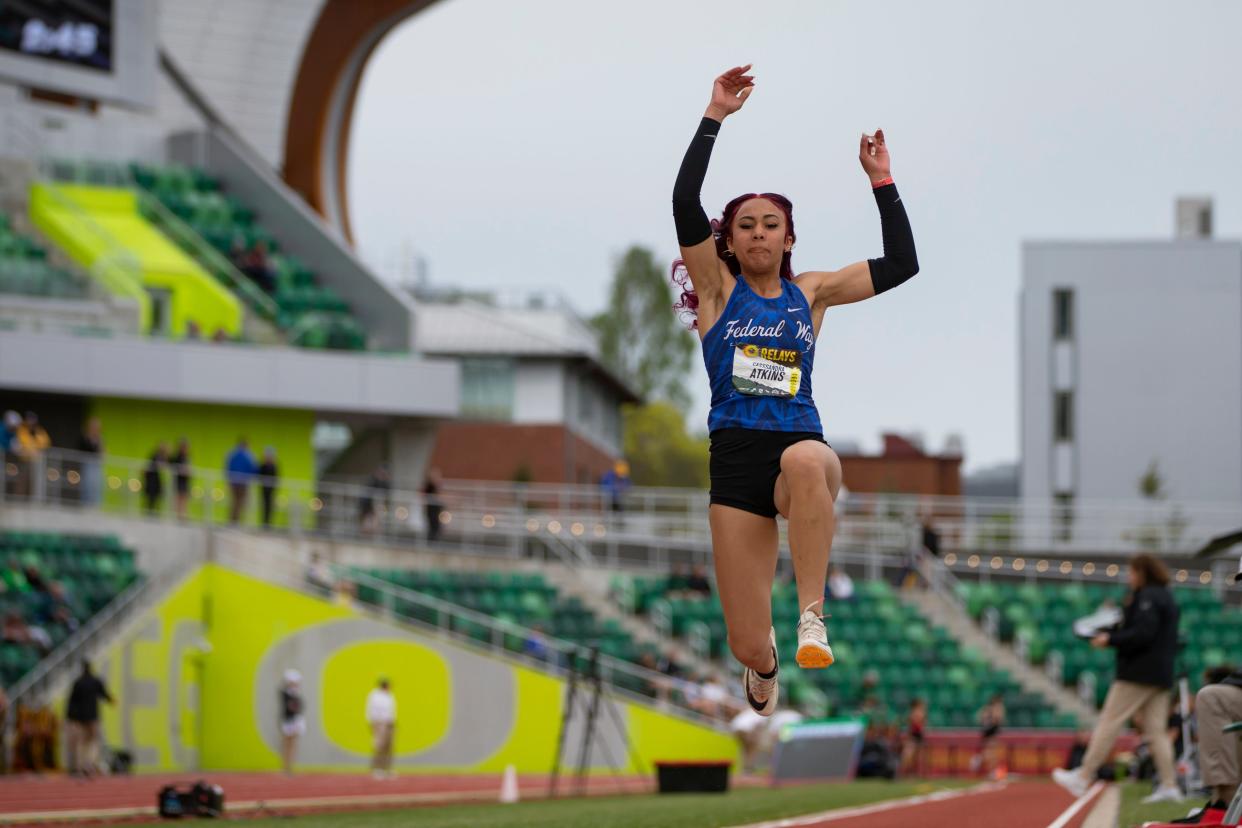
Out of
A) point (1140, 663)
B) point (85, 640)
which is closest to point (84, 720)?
point (85, 640)

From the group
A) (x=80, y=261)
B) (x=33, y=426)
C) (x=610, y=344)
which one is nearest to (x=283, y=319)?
(x=80, y=261)

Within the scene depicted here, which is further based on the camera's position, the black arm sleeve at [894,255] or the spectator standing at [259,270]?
the spectator standing at [259,270]

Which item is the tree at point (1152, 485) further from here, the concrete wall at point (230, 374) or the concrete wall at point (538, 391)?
the concrete wall at point (230, 374)

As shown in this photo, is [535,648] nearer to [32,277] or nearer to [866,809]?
[32,277]

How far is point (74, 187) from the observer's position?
3862 centimetres

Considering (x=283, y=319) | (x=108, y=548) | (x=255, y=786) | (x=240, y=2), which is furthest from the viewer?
(x=240, y=2)

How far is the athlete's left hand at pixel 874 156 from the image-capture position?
873 cm

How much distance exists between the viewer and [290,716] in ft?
91.1

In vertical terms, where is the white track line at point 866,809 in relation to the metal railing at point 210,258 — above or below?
below

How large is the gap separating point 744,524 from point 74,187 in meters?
32.7

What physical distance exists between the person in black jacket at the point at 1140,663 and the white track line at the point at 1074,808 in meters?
0.19

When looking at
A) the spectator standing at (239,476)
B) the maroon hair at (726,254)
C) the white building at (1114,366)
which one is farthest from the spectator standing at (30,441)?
the white building at (1114,366)

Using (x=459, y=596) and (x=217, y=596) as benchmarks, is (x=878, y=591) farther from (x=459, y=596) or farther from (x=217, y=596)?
(x=217, y=596)

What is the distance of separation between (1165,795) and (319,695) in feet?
59.7
